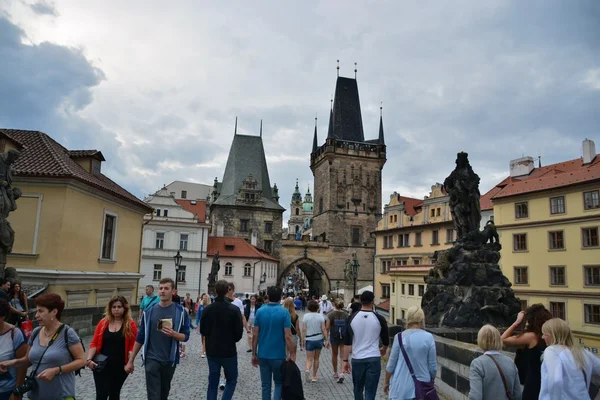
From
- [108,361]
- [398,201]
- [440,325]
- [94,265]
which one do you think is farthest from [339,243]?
[108,361]

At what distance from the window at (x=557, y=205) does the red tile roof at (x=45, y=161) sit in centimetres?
2350

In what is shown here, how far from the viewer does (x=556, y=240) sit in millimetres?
28547

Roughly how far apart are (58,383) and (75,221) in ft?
46.3

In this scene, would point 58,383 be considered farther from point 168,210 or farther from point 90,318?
point 168,210

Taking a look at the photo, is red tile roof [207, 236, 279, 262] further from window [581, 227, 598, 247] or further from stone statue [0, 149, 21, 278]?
stone statue [0, 149, 21, 278]

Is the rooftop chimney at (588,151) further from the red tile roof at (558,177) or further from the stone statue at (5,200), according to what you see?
the stone statue at (5,200)

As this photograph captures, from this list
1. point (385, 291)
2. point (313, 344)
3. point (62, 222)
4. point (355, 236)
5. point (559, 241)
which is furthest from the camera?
point (355, 236)

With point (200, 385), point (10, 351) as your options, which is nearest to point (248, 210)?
point (200, 385)

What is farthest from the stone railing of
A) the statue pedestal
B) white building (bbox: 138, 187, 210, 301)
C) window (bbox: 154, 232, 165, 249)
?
window (bbox: 154, 232, 165, 249)

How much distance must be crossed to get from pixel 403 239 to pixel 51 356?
39747 mm

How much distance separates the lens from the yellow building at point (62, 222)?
16.2 metres

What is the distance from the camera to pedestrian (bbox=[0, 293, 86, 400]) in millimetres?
4141

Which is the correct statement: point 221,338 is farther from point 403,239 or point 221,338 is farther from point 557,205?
point 403,239

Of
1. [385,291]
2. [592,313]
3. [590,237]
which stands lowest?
[592,313]
